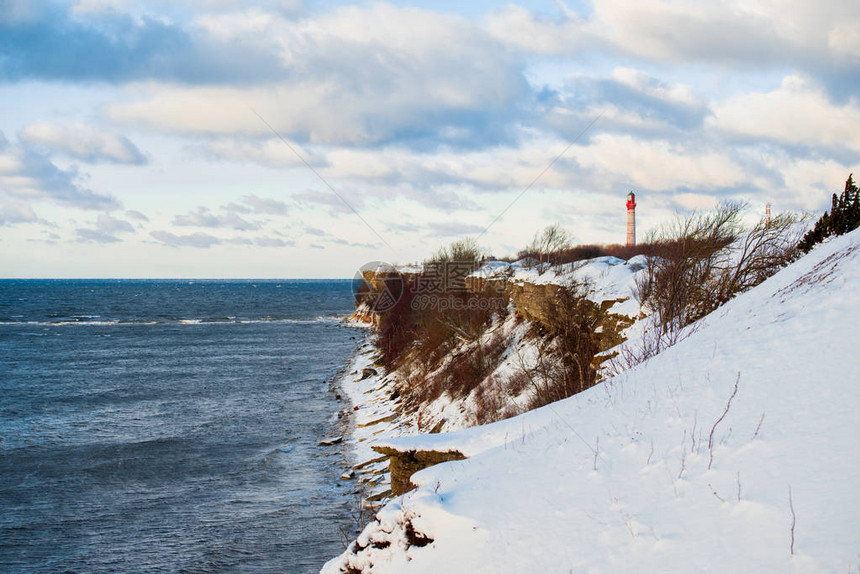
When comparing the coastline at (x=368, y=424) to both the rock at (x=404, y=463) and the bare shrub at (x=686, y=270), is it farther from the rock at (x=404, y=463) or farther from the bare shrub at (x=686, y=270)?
the bare shrub at (x=686, y=270)

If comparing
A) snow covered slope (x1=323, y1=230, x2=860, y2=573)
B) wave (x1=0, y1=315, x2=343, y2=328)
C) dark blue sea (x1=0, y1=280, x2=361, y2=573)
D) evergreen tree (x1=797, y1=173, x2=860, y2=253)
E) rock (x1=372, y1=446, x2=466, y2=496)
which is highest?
evergreen tree (x1=797, y1=173, x2=860, y2=253)

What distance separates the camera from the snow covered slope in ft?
19.7

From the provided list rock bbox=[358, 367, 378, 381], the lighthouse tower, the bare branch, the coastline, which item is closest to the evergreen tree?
the bare branch

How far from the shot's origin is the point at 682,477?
714cm

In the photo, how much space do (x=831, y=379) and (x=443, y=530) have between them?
5.78 m

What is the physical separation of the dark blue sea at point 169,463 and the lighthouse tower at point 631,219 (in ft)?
103

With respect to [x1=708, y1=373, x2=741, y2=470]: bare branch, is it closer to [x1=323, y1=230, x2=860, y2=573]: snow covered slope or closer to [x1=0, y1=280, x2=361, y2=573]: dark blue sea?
[x1=323, y1=230, x2=860, y2=573]: snow covered slope

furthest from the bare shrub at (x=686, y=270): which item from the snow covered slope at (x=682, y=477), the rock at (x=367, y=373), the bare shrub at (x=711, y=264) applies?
the rock at (x=367, y=373)

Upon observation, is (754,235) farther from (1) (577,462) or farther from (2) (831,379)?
(1) (577,462)

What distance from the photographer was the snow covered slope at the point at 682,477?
236 inches

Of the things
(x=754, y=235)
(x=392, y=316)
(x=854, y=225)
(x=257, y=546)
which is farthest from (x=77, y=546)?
(x=392, y=316)

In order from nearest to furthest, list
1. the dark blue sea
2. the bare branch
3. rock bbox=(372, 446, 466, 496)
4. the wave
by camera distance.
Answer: the bare branch
rock bbox=(372, 446, 466, 496)
the dark blue sea
the wave

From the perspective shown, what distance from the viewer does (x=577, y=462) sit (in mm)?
8258

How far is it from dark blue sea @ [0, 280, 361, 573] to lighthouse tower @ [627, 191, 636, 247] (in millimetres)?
31477
